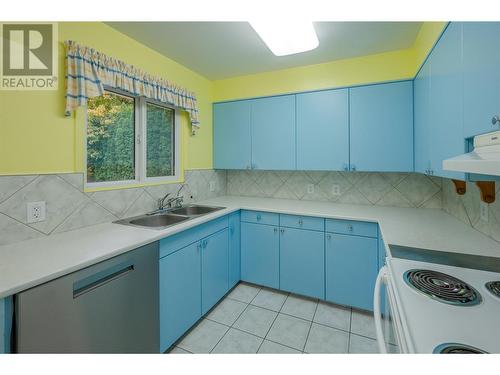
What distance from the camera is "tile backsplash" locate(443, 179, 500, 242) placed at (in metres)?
1.38

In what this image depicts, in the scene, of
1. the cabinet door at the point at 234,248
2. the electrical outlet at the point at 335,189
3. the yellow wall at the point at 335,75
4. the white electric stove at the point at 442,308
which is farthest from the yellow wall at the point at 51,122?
the electrical outlet at the point at 335,189

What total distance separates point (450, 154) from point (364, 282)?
1.24 meters

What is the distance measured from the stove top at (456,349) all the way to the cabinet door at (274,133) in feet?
6.73

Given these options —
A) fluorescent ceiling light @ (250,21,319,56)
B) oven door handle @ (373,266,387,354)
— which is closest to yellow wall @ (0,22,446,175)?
fluorescent ceiling light @ (250,21,319,56)

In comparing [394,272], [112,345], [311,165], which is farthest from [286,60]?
[112,345]

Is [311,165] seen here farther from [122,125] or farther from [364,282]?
[122,125]

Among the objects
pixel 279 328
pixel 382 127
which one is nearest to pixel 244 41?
pixel 382 127

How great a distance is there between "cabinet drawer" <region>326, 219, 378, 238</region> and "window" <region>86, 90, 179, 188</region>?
5.47 feet

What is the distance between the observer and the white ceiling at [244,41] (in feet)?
6.03

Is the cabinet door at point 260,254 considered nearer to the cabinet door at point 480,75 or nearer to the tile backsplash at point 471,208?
the tile backsplash at point 471,208

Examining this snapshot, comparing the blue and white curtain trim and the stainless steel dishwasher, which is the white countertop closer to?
the stainless steel dishwasher

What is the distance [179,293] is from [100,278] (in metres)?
0.66

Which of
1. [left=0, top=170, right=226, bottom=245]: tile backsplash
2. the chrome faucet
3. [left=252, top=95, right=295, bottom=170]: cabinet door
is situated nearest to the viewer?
[left=0, top=170, right=226, bottom=245]: tile backsplash

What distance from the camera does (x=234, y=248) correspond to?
96.5 inches
